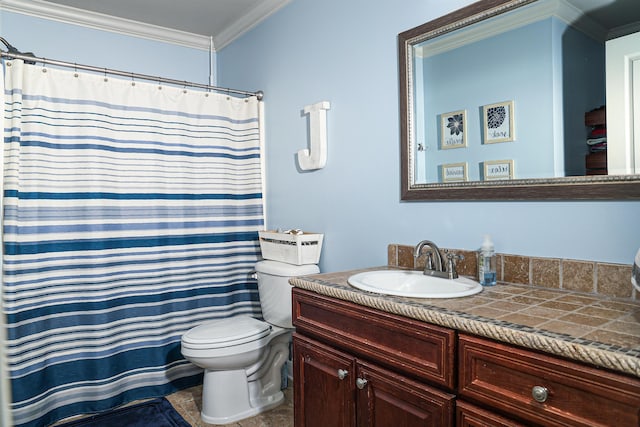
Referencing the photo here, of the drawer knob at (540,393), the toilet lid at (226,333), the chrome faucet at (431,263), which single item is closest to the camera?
the drawer knob at (540,393)

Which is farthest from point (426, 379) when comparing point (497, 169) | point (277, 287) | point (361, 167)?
point (277, 287)

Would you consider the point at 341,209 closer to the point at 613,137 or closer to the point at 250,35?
the point at 613,137

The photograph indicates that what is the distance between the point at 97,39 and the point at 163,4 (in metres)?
0.57

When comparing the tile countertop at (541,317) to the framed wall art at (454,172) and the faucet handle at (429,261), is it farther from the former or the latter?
the framed wall art at (454,172)

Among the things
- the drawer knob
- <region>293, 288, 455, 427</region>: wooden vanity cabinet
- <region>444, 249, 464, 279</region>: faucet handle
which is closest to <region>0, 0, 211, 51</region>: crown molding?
<region>293, 288, 455, 427</region>: wooden vanity cabinet

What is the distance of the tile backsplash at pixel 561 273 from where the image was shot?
132 cm

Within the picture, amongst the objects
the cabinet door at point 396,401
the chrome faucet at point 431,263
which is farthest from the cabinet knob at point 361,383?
the chrome faucet at point 431,263

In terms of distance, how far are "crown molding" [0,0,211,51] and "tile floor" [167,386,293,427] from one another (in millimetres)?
2446

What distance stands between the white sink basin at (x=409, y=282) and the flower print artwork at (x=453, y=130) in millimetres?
527

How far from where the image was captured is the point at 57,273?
92.2 inches

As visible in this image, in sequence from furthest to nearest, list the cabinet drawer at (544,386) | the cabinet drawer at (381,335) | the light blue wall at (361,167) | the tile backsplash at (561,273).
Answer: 1. the light blue wall at (361,167)
2. the tile backsplash at (561,273)
3. the cabinet drawer at (381,335)
4. the cabinet drawer at (544,386)

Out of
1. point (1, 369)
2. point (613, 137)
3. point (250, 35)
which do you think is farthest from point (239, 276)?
point (1, 369)

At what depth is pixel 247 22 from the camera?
3029mm

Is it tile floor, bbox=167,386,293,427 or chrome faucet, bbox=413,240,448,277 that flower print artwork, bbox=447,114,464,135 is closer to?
chrome faucet, bbox=413,240,448,277
